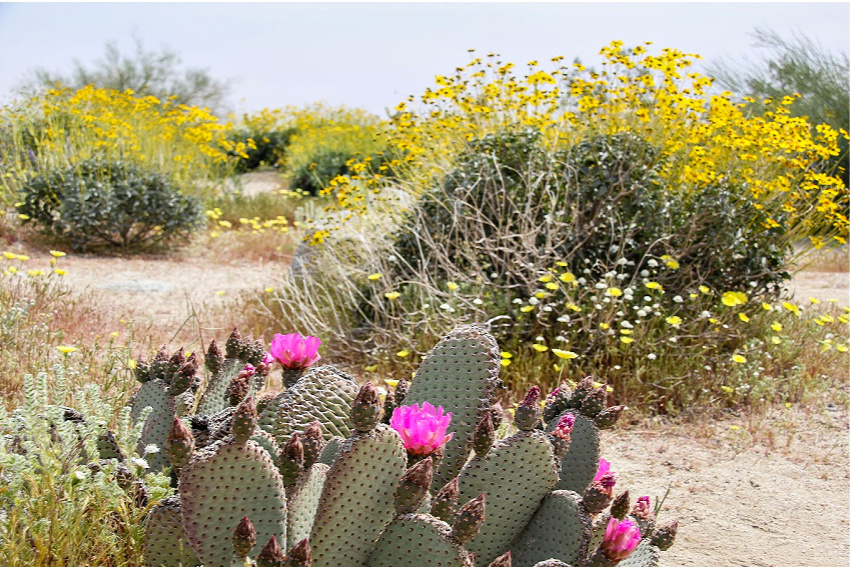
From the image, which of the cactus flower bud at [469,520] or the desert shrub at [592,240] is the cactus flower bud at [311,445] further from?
the desert shrub at [592,240]

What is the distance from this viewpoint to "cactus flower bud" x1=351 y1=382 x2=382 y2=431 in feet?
5.41

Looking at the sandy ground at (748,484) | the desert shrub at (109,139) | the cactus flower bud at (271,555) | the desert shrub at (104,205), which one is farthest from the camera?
the desert shrub at (109,139)

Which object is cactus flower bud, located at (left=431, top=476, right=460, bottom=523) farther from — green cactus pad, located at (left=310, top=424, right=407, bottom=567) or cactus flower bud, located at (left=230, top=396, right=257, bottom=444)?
cactus flower bud, located at (left=230, top=396, right=257, bottom=444)

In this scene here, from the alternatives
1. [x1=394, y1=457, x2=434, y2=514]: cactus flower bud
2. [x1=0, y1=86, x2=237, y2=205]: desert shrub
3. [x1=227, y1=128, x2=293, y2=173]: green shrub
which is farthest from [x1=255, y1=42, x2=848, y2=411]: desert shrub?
[x1=227, y1=128, x2=293, y2=173]: green shrub

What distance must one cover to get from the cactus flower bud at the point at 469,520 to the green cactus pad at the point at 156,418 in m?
0.92

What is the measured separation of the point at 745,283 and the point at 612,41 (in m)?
1.69

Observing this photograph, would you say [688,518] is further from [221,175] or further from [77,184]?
[221,175]

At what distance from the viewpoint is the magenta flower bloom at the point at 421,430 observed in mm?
1760

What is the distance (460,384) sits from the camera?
2.15m

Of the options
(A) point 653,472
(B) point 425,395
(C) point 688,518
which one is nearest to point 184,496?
(B) point 425,395

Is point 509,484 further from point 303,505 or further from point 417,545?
point 303,505

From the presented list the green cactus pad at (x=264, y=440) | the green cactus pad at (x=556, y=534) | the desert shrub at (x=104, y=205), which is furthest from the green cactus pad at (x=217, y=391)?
the desert shrub at (x=104, y=205)

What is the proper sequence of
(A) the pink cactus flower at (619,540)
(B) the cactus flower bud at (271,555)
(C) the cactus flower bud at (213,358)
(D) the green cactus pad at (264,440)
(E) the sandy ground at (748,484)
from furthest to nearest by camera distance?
(E) the sandy ground at (748,484) → (C) the cactus flower bud at (213,358) → (D) the green cactus pad at (264,440) → (A) the pink cactus flower at (619,540) → (B) the cactus flower bud at (271,555)

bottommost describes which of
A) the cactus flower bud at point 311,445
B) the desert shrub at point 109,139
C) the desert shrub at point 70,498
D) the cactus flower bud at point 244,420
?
the desert shrub at point 109,139
